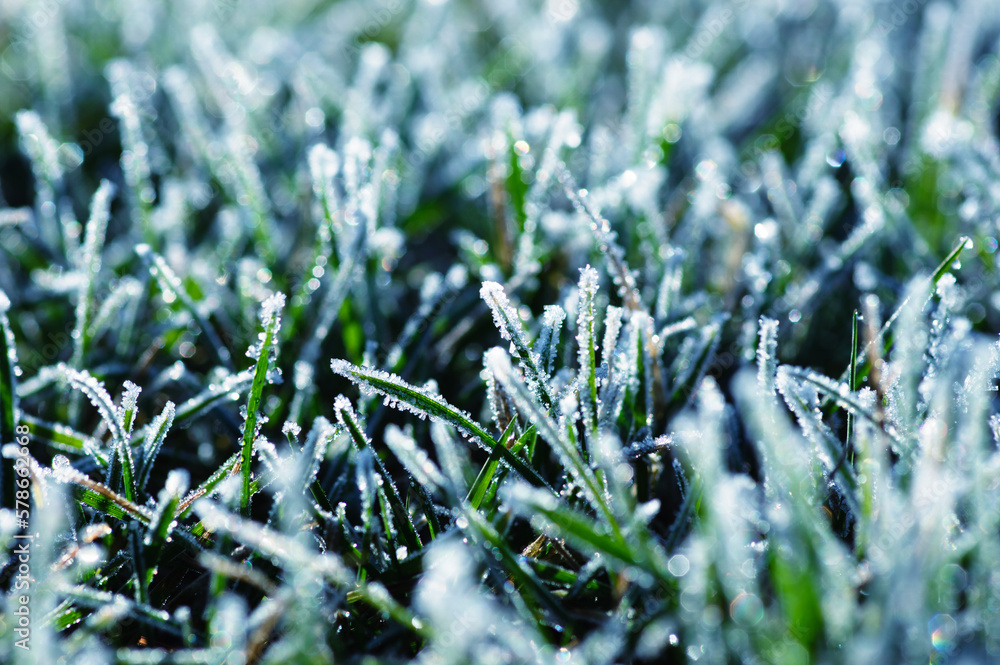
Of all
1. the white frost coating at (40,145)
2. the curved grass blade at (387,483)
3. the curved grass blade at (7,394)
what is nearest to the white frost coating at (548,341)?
the curved grass blade at (387,483)

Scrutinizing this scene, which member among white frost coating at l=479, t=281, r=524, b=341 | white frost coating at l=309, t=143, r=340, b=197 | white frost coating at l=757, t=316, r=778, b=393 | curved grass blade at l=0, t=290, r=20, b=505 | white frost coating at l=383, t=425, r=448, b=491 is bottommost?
white frost coating at l=757, t=316, r=778, b=393

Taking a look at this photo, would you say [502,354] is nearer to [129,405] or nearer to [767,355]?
[767,355]

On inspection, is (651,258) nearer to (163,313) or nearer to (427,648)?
(427,648)

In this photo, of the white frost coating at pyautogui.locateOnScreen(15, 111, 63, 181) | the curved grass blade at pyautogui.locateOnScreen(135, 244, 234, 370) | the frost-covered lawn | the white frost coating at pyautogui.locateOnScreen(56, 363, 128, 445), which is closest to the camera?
the frost-covered lawn

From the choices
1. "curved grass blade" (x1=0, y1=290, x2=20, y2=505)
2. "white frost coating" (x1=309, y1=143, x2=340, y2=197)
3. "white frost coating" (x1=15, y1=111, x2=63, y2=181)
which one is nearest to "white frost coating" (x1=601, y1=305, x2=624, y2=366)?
"white frost coating" (x1=309, y1=143, x2=340, y2=197)

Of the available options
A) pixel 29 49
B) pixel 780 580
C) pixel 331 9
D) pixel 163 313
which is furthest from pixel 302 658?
pixel 331 9

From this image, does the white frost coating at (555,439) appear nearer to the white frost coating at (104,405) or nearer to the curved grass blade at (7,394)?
the white frost coating at (104,405)

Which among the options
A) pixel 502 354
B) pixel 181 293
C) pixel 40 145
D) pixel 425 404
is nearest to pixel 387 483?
pixel 425 404

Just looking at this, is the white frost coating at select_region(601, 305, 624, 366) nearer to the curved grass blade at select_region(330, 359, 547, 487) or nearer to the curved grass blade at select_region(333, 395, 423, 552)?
the curved grass blade at select_region(330, 359, 547, 487)
